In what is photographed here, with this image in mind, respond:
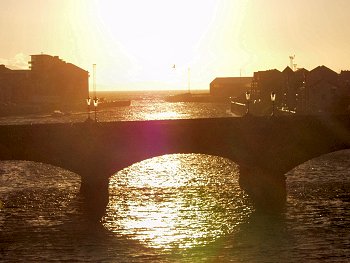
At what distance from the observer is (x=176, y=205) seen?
Result: 5278 cm

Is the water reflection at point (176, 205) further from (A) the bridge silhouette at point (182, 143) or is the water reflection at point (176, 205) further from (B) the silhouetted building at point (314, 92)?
(B) the silhouetted building at point (314, 92)

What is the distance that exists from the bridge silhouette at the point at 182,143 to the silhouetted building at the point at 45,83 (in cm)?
11725

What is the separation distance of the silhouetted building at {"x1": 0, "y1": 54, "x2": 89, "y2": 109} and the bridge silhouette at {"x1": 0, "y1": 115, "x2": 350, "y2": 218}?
11725 centimetres

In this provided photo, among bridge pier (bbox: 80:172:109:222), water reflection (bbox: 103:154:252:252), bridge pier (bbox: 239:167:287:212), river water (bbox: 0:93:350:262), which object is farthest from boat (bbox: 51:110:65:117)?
bridge pier (bbox: 80:172:109:222)

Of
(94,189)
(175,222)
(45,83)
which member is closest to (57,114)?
(45,83)

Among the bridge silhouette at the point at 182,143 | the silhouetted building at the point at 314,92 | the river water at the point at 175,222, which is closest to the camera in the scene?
the river water at the point at 175,222

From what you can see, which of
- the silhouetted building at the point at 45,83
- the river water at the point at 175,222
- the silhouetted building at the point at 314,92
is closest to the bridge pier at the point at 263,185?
the river water at the point at 175,222

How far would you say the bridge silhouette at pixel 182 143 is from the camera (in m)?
53.0

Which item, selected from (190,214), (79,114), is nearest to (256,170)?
(190,214)

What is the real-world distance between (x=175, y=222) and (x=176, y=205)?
5744 mm

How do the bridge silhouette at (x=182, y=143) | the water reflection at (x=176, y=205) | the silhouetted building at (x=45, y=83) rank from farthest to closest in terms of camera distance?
the silhouetted building at (x=45, y=83), the bridge silhouette at (x=182, y=143), the water reflection at (x=176, y=205)

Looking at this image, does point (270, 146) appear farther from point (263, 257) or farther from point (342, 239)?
point (263, 257)

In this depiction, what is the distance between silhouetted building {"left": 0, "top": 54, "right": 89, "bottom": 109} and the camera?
169750 mm

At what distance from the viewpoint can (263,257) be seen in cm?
3816
